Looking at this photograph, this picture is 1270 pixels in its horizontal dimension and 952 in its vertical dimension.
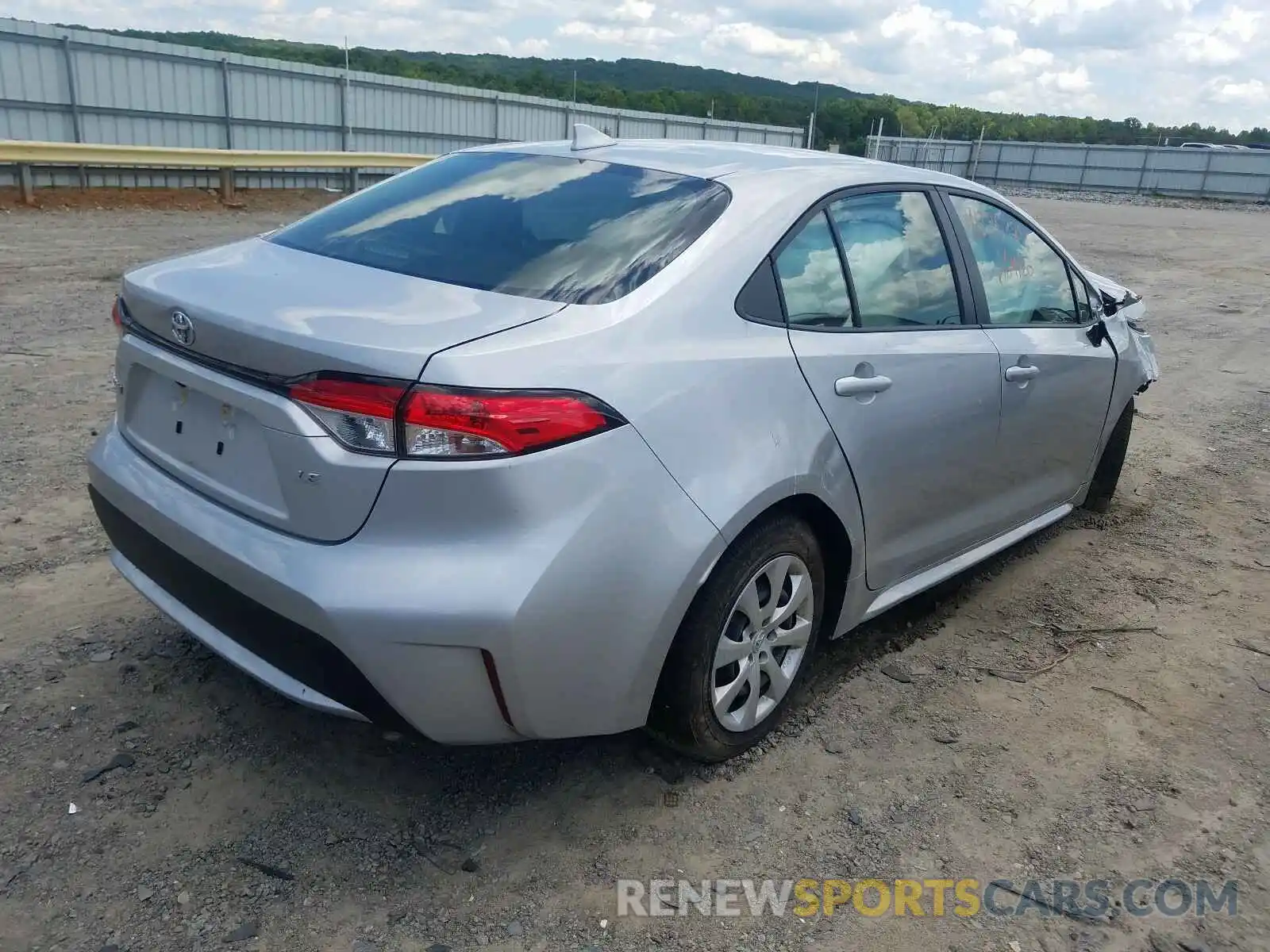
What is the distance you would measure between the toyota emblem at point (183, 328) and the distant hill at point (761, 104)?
16524 mm

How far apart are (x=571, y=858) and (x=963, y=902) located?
97cm

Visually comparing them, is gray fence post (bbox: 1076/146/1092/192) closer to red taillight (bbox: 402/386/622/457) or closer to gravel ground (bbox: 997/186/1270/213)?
gravel ground (bbox: 997/186/1270/213)

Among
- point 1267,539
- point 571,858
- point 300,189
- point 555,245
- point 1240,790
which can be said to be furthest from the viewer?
point 300,189

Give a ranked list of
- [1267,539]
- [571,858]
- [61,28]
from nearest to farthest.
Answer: [571,858]
[1267,539]
[61,28]

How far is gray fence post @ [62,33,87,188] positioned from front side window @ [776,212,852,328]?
16.8m

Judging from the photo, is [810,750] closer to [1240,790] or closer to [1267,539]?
[1240,790]

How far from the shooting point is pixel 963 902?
2.49 m

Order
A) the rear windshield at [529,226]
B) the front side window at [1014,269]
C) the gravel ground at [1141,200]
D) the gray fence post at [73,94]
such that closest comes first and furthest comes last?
the rear windshield at [529,226] → the front side window at [1014,269] → the gray fence post at [73,94] → the gravel ground at [1141,200]

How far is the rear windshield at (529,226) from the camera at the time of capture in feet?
8.59

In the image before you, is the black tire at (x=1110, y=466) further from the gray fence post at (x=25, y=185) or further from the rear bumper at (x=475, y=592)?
the gray fence post at (x=25, y=185)

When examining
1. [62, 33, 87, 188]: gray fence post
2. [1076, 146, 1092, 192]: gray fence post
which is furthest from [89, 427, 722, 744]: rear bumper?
[1076, 146, 1092, 192]: gray fence post

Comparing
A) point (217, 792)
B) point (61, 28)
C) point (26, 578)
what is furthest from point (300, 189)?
point (217, 792)

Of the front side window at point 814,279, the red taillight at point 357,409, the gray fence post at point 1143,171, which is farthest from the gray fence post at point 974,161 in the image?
the red taillight at point 357,409

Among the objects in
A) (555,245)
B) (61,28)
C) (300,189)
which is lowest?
(300,189)
